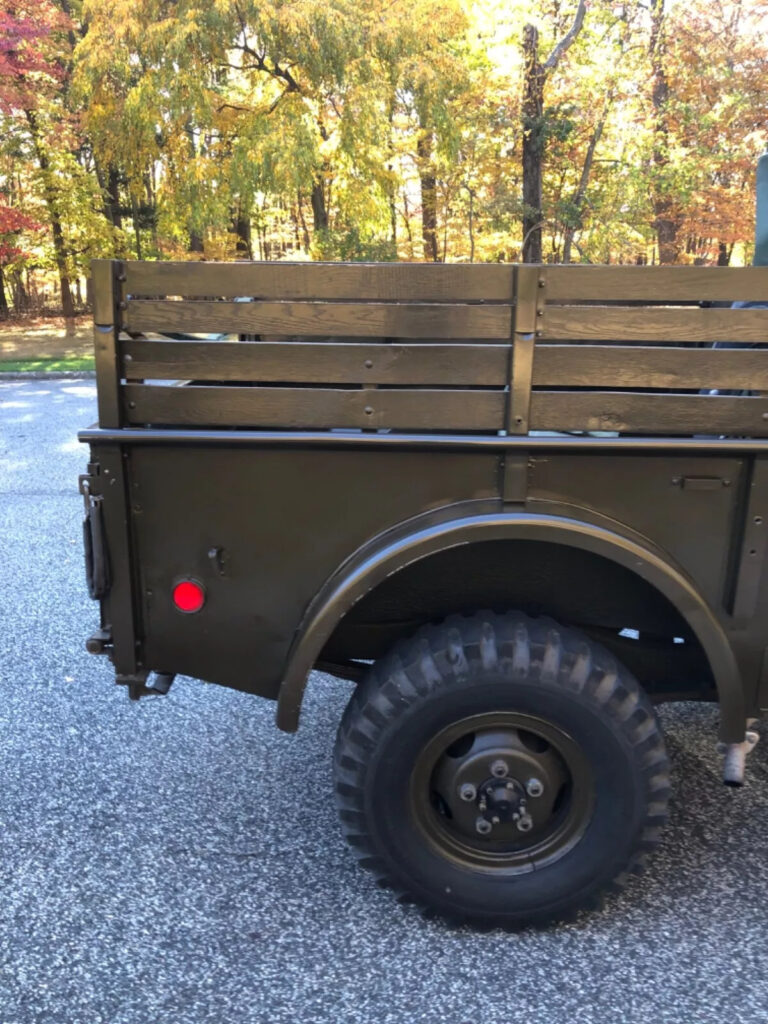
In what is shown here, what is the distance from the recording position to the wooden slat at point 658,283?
200cm

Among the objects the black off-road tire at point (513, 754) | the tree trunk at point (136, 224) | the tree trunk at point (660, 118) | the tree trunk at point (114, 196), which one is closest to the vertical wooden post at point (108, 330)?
the black off-road tire at point (513, 754)

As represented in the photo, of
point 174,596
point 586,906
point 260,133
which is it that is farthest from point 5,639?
point 260,133

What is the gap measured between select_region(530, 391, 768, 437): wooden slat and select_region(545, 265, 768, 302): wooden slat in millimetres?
239

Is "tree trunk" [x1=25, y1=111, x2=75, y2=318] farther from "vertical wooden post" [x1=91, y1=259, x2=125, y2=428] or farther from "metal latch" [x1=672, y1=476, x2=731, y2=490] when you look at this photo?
"metal latch" [x1=672, y1=476, x2=731, y2=490]

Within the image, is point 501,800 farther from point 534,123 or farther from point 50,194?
point 50,194

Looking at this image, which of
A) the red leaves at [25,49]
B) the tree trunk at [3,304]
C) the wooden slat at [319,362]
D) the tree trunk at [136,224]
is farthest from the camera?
the tree trunk at [3,304]

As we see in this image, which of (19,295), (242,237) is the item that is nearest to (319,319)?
(242,237)

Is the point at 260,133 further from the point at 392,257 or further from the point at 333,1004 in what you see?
the point at 333,1004

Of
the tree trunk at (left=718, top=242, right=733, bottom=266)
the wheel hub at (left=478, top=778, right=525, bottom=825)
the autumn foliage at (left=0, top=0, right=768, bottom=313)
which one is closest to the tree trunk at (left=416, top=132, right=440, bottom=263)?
the autumn foliage at (left=0, top=0, right=768, bottom=313)

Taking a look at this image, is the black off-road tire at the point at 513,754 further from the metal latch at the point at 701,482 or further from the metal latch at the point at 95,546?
the metal latch at the point at 95,546

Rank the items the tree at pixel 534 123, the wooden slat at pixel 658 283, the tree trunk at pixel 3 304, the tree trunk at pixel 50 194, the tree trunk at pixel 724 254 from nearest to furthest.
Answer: the wooden slat at pixel 658 283
the tree at pixel 534 123
the tree trunk at pixel 50 194
the tree trunk at pixel 724 254
the tree trunk at pixel 3 304

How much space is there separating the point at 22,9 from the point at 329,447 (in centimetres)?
1845

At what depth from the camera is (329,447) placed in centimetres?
217

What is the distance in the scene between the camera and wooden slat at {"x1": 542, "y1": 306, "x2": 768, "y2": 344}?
2033mm
